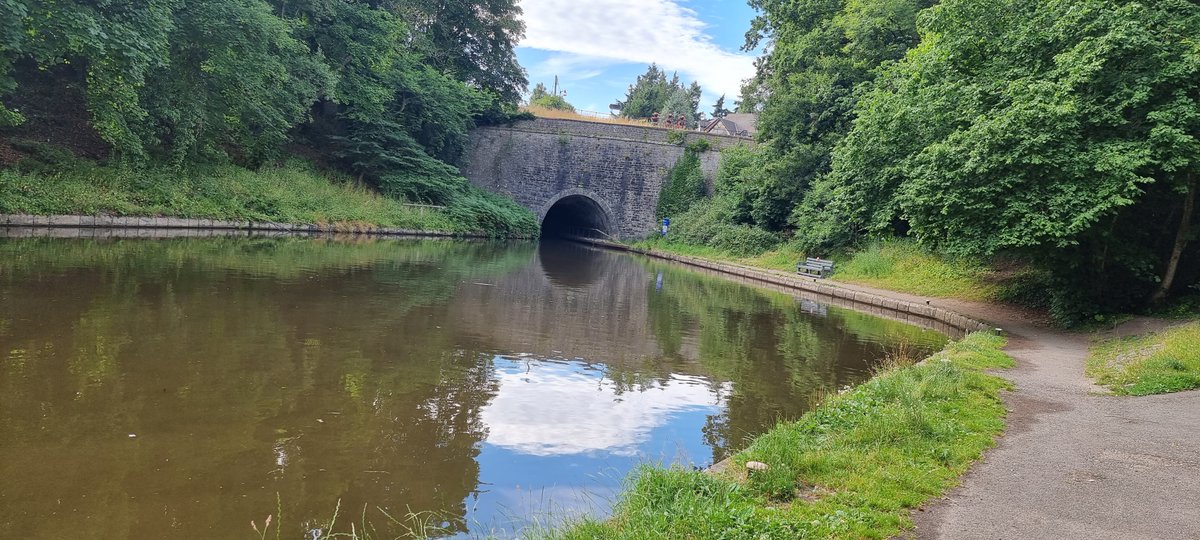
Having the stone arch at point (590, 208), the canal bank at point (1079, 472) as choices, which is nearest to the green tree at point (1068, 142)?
the canal bank at point (1079, 472)

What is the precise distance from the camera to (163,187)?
68.0ft

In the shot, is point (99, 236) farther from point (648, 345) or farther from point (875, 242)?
point (875, 242)

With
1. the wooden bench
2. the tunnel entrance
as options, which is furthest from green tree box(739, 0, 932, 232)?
the tunnel entrance

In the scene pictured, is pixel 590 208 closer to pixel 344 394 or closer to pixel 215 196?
pixel 215 196

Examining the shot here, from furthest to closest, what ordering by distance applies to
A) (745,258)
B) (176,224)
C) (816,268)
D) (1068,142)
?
(745,258) < (816,268) < (176,224) < (1068,142)

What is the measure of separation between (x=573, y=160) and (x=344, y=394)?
111ft

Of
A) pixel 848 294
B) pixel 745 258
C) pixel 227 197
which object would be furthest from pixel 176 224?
pixel 745 258

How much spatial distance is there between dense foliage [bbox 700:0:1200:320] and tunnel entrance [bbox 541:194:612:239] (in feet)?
83.8

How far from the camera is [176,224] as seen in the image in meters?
20.2

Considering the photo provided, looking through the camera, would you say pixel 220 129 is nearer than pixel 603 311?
No

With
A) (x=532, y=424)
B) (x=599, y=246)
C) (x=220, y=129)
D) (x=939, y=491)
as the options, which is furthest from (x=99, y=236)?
(x=599, y=246)

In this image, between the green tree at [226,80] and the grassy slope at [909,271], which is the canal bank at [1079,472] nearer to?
the grassy slope at [909,271]

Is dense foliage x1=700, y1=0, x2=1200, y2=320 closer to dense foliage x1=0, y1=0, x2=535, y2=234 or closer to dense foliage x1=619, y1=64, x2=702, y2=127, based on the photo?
dense foliage x1=0, y1=0, x2=535, y2=234

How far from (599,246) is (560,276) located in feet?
72.9
